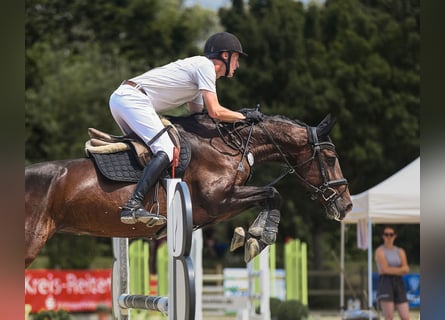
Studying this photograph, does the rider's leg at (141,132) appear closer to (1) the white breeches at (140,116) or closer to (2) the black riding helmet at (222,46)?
(1) the white breeches at (140,116)

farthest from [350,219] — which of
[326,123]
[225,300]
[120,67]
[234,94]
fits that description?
[120,67]

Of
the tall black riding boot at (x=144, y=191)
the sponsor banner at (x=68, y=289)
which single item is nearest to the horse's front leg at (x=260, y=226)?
the tall black riding boot at (x=144, y=191)

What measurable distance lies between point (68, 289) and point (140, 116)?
13227 millimetres

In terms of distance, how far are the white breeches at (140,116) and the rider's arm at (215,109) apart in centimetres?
32

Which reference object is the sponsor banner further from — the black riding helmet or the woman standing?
the black riding helmet

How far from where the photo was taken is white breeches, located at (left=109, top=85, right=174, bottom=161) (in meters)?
5.60

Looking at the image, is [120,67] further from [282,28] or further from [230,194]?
[230,194]

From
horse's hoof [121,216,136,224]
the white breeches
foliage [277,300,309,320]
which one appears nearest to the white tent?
foliage [277,300,309,320]

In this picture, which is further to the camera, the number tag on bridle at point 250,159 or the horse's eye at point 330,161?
the horse's eye at point 330,161

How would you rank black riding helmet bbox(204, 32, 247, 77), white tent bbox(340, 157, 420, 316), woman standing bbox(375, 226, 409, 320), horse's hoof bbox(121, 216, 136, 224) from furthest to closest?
white tent bbox(340, 157, 420, 316) → woman standing bbox(375, 226, 409, 320) → black riding helmet bbox(204, 32, 247, 77) → horse's hoof bbox(121, 216, 136, 224)

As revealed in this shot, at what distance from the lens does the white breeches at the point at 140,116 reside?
5598 millimetres

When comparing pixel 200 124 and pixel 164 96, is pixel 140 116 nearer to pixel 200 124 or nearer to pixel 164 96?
pixel 164 96

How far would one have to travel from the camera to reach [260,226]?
569 cm

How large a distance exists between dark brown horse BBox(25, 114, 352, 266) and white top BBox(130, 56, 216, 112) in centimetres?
20
